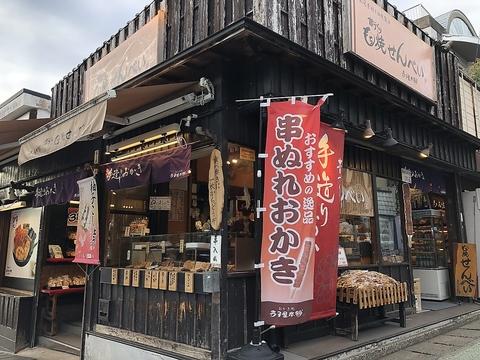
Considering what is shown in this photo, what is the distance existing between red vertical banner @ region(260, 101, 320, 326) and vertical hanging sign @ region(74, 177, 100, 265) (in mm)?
3565

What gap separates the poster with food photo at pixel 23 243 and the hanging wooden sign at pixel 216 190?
5.99 m

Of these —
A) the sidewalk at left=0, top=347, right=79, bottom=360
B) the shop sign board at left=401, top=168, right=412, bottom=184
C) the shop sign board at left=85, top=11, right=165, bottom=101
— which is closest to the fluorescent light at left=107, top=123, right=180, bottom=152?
the shop sign board at left=85, top=11, right=165, bottom=101

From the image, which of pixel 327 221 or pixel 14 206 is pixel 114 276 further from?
pixel 14 206

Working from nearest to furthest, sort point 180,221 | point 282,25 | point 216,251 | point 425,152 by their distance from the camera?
point 216,251
point 282,25
point 425,152
point 180,221

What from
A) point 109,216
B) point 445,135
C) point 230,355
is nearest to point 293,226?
point 230,355

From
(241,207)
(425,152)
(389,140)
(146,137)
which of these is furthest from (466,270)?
(146,137)

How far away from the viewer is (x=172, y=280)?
5602 millimetres

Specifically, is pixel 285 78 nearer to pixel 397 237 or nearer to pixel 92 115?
pixel 92 115

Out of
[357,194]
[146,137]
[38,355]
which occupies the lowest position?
[38,355]

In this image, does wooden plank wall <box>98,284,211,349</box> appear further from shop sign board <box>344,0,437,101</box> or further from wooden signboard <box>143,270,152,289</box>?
shop sign board <box>344,0,437,101</box>

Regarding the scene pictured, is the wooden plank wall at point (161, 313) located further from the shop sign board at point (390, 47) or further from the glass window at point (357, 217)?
the shop sign board at point (390, 47)

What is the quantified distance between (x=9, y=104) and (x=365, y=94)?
11157mm

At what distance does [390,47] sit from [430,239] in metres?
5.73

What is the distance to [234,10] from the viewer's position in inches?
213
